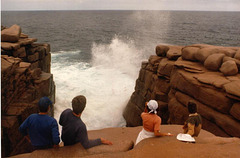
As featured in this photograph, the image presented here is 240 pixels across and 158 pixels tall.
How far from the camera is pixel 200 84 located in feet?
28.6

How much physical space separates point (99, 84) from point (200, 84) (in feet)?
42.6

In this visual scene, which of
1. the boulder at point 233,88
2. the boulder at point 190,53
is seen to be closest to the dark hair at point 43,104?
the boulder at point 233,88

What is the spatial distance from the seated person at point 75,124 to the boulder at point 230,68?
6957mm

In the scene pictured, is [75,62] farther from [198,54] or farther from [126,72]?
[198,54]

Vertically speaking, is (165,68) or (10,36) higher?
(10,36)

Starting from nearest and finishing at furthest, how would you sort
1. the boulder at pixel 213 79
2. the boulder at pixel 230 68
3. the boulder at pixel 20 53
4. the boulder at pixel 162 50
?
the boulder at pixel 213 79, the boulder at pixel 230 68, the boulder at pixel 20 53, the boulder at pixel 162 50

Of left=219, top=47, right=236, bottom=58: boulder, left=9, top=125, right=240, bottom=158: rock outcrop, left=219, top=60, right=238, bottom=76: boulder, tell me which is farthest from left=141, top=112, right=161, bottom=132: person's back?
left=219, top=47, right=236, bottom=58: boulder

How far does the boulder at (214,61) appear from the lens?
9.23m

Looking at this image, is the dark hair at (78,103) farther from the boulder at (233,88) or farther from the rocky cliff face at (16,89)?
the boulder at (233,88)

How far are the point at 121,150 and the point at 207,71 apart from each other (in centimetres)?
661

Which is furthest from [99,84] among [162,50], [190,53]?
[190,53]

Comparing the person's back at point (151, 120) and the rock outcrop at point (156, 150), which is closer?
the rock outcrop at point (156, 150)

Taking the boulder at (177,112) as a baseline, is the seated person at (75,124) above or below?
above

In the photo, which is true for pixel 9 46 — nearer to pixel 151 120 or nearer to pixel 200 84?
pixel 151 120
